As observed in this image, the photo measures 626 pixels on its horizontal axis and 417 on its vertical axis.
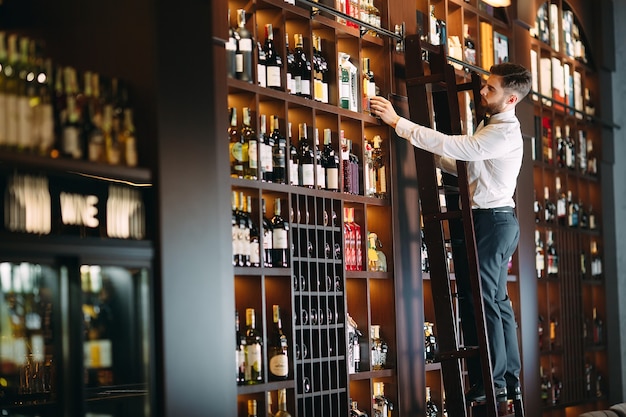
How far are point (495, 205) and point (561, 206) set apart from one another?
9.59 ft

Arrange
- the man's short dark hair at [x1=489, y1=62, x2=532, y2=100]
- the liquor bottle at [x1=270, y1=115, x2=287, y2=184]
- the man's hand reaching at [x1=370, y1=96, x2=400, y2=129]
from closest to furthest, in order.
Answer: the liquor bottle at [x1=270, y1=115, x2=287, y2=184]
the man's hand reaching at [x1=370, y1=96, x2=400, y2=129]
the man's short dark hair at [x1=489, y1=62, x2=532, y2=100]

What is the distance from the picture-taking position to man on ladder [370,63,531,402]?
17.4 feet

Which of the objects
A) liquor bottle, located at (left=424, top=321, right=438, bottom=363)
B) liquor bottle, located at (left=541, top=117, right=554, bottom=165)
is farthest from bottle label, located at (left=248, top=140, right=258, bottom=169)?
liquor bottle, located at (left=541, top=117, right=554, bottom=165)

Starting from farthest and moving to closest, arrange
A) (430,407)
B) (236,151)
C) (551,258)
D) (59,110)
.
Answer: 1. (551,258)
2. (430,407)
3. (236,151)
4. (59,110)

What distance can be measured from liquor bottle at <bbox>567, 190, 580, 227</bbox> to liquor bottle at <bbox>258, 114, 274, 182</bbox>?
4210 mm

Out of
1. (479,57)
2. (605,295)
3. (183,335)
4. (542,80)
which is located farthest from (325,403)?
(605,295)

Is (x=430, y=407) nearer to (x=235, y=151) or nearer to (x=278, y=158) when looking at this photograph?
(x=278, y=158)

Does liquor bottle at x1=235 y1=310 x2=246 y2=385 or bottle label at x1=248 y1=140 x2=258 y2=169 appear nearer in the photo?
liquor bottle at x1=235 y1=310 x2=246 y2=385

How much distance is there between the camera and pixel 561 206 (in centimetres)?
819

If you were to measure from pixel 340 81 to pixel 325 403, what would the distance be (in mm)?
1665

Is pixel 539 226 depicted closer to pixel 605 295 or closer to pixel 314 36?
pixel 605 295

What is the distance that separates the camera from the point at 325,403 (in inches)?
198

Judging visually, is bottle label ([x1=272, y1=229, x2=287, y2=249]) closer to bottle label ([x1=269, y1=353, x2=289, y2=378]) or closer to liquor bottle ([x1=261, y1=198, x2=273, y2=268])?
liquor bottle ([x1=261, y1=198, x2=273, y2=268])

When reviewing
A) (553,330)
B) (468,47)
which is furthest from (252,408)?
(553,330)
